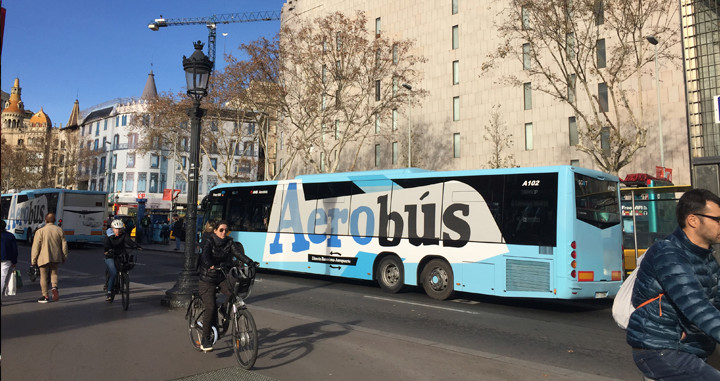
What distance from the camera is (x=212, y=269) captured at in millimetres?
6047

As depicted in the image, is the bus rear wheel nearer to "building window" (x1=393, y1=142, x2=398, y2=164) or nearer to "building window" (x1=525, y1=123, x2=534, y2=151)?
"building window" (x1=525, y1=123, x2=534, y2=151)

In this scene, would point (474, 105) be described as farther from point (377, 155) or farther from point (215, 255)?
point (215, 255)

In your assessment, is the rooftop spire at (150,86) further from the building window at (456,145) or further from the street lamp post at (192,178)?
the street lamp post at (192,178)

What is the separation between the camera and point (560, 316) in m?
10.1

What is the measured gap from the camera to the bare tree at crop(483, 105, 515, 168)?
3466cm

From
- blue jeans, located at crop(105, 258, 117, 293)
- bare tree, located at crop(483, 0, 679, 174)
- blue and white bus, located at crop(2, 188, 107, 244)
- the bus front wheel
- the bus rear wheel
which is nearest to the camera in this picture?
blue jeans, located at crop(105, 258, 117, 293)

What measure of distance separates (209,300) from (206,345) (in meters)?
0.55

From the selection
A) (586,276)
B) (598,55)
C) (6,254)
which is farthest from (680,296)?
(598,55)

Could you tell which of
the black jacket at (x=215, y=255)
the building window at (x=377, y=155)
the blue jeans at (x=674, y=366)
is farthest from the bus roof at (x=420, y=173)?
the building window at (x=377, y=155)

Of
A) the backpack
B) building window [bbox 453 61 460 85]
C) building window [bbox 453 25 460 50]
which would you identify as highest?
building window [bbox 453 25 460 50]

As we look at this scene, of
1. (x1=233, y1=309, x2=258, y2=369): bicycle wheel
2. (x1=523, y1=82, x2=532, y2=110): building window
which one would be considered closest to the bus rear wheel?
(x1=233, y1=309, x2=258, y2=369): bicycle wheel

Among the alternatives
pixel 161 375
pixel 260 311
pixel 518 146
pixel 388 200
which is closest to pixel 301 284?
pixel 388 200

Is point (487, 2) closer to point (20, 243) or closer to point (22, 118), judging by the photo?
point (20, 243)

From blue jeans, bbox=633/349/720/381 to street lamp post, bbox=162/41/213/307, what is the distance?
8037 millimetres
